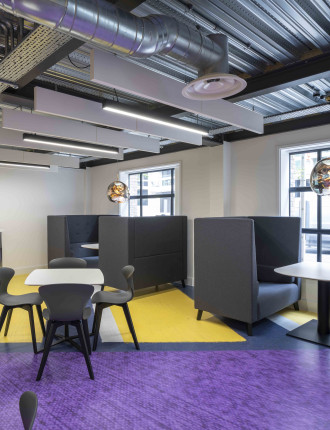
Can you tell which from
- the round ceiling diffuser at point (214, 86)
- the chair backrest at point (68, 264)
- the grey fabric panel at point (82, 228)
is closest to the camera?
the round ceiling diffuser at point (214, 86)

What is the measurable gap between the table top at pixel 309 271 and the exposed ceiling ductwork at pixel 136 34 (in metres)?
2.25

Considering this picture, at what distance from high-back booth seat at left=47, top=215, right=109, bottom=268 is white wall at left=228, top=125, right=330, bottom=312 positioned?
3.52m

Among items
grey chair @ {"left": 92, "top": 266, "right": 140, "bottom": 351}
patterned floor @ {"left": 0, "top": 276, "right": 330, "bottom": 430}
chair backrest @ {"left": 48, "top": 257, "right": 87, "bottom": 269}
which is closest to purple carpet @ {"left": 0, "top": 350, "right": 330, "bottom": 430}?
patterned floor @ {"left": 0, "top": 276, "right": 330, "bottom": 430}

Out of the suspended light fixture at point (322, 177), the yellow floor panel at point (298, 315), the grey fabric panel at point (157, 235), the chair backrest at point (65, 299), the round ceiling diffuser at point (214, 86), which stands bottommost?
the yellow floor panel at point (298, 315)

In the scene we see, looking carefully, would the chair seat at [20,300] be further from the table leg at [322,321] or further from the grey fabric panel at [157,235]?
the table leg at [322,321]

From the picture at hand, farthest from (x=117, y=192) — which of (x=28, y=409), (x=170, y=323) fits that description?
(x=28, y=409)

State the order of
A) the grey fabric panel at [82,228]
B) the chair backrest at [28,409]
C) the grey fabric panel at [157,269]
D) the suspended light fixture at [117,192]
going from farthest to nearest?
the grey fabric panel at [82,228]
the suspended light fixture at [117,192]
the grey fabric panel at [157,269]
the chair backrest at [28,409]

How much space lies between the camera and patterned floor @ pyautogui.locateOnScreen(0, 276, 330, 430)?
2439 mm

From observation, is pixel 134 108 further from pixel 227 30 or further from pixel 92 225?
pixel 92 225

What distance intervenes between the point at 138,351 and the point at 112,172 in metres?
6.05

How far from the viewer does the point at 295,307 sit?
16.6ft

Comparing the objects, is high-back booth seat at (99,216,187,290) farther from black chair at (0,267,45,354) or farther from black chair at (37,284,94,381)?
black chair at (37,284,94,381)

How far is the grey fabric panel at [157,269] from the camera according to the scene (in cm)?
566

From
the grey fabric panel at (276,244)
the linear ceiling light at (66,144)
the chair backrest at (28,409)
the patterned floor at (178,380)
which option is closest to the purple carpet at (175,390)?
the patterned floor at (178,380)
